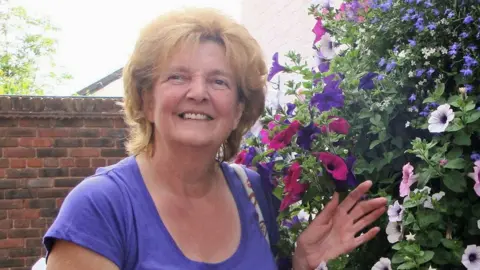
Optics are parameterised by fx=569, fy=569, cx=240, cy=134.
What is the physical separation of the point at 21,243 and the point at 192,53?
3.72 m

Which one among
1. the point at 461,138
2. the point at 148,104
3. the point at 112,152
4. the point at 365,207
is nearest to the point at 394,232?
the point at 365,207

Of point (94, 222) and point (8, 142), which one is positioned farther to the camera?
point (8, 142)

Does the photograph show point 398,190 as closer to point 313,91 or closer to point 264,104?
point 313,91

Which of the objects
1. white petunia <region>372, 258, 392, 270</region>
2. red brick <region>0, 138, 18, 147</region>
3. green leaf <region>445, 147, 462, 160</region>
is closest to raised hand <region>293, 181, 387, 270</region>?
white petunia <region>372, 258, 392, 270</region>

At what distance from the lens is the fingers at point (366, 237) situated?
1.40 metres

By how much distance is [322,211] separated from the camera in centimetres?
158

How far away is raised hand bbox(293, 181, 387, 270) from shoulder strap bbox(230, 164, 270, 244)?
138 millimetres

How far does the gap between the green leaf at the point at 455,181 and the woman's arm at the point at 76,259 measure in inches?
32.9

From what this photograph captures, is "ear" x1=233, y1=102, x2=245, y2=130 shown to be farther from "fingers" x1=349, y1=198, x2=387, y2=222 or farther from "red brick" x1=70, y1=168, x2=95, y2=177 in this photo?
"red brick" x1=70, y1=168, x2=95, y2=177

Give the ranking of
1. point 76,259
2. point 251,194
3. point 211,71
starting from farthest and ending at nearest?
point 251,194 < point 211,71 < point 76,259

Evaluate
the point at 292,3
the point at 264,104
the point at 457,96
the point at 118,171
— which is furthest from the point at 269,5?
the point at 457,96

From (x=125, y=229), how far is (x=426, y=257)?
0.77 metres

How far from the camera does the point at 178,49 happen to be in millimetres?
1617

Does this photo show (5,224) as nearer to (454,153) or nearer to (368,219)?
(368,219)
